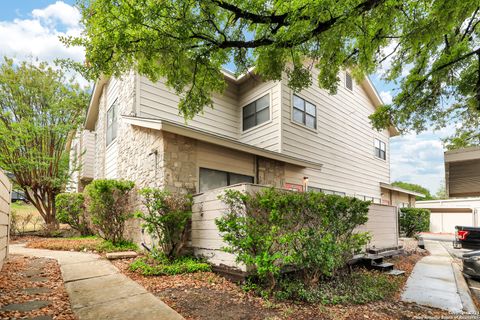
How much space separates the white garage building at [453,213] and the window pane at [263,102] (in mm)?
20549

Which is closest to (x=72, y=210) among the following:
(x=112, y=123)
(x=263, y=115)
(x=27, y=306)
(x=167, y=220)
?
(x=112, y=123)

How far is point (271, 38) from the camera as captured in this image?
18.7ft

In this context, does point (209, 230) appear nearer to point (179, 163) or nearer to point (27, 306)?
point (179, 163)

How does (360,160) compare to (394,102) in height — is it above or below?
below

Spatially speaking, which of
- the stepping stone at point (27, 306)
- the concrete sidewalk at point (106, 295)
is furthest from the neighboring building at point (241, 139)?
the stepping stone at point (27, 306)

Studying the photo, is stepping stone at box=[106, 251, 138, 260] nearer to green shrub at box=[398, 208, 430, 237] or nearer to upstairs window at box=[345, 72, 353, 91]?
upstairs window at box=[345, 72, 353, 91]

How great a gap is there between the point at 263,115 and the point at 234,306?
26.3 feet

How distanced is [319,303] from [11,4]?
1069 cm

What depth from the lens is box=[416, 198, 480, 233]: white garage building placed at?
21328 millimetres

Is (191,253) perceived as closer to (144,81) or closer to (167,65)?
(167,65)

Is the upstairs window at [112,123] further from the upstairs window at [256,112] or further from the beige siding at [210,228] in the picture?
the beige siding at [210,228]

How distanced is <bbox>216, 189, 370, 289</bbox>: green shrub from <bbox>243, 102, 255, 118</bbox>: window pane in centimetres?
661

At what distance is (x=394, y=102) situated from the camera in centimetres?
941

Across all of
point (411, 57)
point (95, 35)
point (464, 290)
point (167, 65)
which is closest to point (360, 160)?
point (411, 57)
